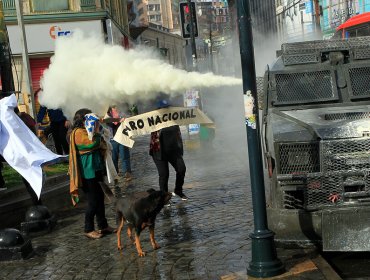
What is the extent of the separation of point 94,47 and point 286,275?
179 inches

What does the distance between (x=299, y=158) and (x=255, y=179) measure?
608mm

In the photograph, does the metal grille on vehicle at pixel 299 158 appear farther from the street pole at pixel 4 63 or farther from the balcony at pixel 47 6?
the balcony at pixel 47 6

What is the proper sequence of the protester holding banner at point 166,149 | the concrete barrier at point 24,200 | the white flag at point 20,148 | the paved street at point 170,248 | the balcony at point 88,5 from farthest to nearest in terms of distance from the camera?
the balcony at point 88,5, the protester holding banner at point 166,149, the concrete barrier at point 24,200, the white flag at point 20,148, the paved street at point 170,248

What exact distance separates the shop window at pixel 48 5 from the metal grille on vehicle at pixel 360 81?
18887 mm

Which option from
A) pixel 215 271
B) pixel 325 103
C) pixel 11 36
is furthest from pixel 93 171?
pixel 11 36

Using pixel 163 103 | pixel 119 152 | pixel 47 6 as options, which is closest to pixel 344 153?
pixel 163 103

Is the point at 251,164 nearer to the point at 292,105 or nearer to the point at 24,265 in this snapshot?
the point at 292,105

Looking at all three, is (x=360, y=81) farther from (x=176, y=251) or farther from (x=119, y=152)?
(x=119, y=152)

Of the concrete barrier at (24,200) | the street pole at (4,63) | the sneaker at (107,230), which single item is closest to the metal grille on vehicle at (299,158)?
the sneaker at (107,230)

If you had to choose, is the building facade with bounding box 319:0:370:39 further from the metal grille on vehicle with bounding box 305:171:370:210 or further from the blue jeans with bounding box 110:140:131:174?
the metal grille on vehicle with bounding box 305:171:370:210

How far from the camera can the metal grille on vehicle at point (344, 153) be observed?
6.04 meters

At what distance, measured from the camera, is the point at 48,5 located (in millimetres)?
24531

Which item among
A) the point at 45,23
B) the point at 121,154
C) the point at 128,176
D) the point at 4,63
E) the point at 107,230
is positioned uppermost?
the point at 45,23

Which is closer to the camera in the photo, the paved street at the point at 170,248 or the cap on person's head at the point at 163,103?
the paved street at the point at 170,248
